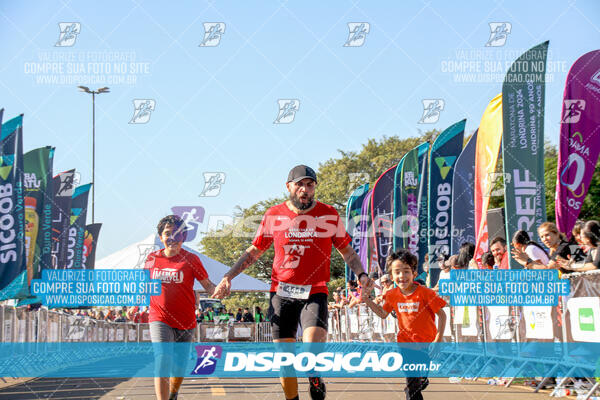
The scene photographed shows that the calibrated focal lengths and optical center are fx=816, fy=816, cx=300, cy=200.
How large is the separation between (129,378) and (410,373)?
10722 mm

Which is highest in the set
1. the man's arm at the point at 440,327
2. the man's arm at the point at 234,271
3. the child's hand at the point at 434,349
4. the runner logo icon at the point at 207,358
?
the man's arm at the point at 234,271

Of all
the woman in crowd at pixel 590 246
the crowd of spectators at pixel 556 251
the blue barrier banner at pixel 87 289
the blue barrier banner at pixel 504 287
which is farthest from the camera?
the blue barrier banner at pixel 87 289

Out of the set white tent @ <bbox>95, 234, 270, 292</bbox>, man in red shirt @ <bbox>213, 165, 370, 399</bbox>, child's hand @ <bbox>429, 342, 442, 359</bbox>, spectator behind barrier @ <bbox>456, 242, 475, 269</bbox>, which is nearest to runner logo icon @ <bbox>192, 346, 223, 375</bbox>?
man in red shirt @ <bbox>213, 165, 370, 399</bbox>

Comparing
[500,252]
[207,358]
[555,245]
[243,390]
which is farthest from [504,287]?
[207,358]

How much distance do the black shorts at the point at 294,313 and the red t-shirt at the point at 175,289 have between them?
1.15 metres

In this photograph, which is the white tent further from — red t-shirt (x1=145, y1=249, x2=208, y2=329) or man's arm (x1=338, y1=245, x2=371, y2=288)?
man's arm (x1=338, y1=245, x2=371, y2=288)

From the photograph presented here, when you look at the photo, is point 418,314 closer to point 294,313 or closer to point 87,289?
point 294,313

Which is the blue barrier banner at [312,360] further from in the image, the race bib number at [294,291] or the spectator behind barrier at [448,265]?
the spectator behind barrier at [448,265]

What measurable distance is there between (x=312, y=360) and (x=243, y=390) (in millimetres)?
6129

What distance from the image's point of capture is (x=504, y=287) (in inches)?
483

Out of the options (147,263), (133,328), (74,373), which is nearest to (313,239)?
(147,263)

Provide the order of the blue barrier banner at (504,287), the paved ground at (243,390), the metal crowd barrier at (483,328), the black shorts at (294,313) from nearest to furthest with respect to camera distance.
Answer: the black shorts at (294,313)
the metal crowd barrier at (483,328)
the blue barrier banner at (504,287)
the paved ground at (243,390)

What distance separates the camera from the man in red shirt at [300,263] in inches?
292

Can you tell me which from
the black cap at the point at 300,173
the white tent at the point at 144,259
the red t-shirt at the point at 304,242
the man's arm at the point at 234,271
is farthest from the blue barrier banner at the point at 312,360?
the white tent at the point at 144,259
